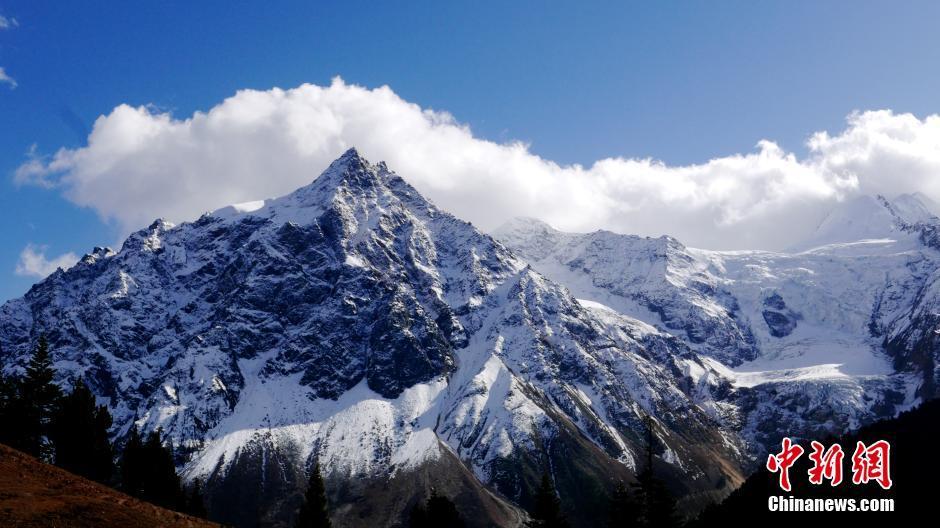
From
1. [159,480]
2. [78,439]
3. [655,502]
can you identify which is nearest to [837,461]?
[655,502]

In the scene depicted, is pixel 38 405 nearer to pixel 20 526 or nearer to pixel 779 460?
pixel 20 526

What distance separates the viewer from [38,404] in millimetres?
106875

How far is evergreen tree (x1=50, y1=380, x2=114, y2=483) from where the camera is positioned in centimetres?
10375

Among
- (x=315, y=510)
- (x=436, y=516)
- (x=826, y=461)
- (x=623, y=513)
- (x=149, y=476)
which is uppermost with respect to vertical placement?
(x=826, y=461)

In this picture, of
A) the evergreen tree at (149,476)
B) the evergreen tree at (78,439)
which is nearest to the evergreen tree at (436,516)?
the evergreen tree at (149,476)

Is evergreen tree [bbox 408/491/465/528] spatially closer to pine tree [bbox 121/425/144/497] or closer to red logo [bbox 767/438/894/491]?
pine tree [bbox 121/425/144/497]

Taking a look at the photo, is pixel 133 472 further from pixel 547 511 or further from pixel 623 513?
pixel 623 513

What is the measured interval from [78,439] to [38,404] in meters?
7.85

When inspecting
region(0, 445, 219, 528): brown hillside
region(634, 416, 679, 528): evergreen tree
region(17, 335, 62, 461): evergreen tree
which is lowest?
region(0, 445, 219, 528): brown hillside

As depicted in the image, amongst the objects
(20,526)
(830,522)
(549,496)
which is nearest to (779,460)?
(549,496)

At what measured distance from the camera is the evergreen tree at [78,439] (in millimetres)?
103750

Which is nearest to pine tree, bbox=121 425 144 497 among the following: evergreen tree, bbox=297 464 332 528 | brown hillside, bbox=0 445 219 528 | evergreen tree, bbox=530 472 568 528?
evergreen tree, bbox=297 464 332 528

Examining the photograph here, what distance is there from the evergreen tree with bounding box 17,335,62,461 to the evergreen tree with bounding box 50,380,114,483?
6.32 feet

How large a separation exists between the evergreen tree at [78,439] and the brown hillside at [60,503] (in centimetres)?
2370
